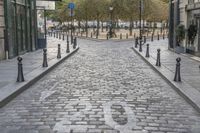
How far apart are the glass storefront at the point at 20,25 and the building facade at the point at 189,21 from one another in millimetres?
9738

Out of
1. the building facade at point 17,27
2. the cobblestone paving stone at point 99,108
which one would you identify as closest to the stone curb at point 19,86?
the cobblestone paving stone at point 99,108

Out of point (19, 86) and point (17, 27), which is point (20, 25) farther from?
point (19, 86)

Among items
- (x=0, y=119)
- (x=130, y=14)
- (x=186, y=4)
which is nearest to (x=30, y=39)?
(x=186, y=4)

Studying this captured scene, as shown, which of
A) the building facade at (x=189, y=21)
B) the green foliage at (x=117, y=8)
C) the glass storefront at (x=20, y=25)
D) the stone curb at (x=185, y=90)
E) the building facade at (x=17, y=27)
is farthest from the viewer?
the green foliage at (x=117, y=8)

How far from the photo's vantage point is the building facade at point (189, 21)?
71.2ft

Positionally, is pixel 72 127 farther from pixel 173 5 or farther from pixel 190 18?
pixel 173 5

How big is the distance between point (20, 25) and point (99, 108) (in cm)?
1550

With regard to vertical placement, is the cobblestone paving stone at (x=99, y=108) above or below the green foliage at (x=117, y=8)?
below

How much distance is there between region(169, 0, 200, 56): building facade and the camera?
2170cm

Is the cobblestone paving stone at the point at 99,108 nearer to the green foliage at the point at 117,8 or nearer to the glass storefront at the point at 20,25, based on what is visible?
the glass storefront at the point at 20,25

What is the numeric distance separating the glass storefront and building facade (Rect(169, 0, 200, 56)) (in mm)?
9738

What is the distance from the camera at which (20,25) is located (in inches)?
916

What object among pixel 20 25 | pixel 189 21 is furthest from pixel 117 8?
pixel 20 25

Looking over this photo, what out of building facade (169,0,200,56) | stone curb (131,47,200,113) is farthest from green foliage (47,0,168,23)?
stone curb (131,47,200,113)
